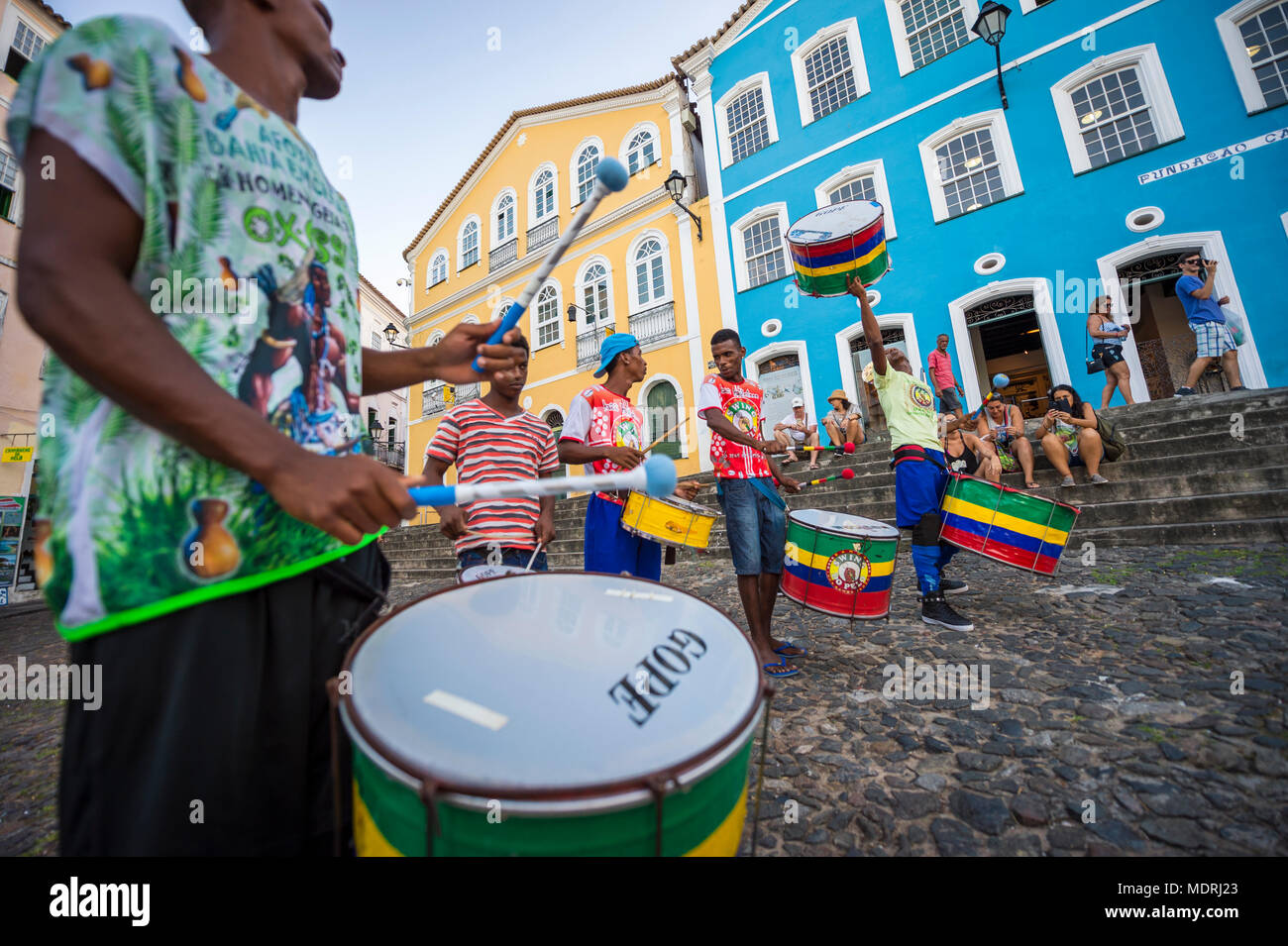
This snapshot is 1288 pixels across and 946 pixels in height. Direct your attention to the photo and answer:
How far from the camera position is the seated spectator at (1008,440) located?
21.3 feet

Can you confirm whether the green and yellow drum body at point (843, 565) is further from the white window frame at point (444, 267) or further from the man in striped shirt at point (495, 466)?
the white window frame at point (444, 267)

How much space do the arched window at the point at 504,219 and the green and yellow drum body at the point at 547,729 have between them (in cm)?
1909

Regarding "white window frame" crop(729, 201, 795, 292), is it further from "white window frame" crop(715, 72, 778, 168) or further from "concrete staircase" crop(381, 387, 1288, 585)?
"concrete staircase" crop(381, 387, 1288, 585)

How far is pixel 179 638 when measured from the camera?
2.58ft

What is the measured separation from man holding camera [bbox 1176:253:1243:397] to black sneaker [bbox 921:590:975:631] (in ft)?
21.7

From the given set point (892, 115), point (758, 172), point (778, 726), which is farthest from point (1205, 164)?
point (778, 726)

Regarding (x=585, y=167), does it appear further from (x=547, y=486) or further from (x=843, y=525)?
(x=547, y=486)

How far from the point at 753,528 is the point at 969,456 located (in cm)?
436

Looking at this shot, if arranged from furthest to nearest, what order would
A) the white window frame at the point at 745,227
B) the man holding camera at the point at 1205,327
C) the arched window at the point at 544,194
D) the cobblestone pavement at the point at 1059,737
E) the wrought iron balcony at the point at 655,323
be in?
the arched window at the point at 544,194
the wrought iron balcony at the point at 655,323
the white window frame at the point at 745,227
the man holding camera at the point at 1205,327
the cobblestone pavement at the point at 1059,737

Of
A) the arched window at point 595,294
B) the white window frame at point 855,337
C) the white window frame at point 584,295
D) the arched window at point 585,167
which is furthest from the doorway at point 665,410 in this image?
the arched window at point 585,167

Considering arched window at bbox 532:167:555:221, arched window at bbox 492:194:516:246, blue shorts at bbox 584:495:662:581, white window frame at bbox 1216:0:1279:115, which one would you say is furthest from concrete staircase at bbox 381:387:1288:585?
arched window at bbox 492:194:516:246

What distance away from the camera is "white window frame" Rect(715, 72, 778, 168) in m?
12.8
